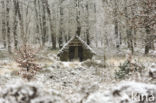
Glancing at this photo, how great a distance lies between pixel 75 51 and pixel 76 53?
193 millimetres

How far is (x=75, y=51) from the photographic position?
2069 cm

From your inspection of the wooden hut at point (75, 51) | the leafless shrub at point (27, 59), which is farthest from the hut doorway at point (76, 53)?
the leafless shrub at point (27, 59)

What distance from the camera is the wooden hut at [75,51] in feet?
64.1

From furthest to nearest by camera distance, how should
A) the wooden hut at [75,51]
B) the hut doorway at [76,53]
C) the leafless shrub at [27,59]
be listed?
the hut doorway at [76,53], the wooden hut at [75,51], the leafless shrub at [27,59]

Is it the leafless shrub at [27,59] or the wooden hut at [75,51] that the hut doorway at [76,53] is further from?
the leafless shrub at [27,59]

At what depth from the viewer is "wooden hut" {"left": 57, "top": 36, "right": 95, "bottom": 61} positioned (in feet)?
64.1

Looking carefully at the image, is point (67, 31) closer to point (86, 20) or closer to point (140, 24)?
point (86, 20)

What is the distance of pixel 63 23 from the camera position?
37.2m

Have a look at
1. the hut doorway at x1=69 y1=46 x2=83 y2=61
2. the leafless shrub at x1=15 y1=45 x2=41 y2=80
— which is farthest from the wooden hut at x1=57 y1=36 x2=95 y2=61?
the leafless shrub at x1=15 y1=45 x2=41 y2=80

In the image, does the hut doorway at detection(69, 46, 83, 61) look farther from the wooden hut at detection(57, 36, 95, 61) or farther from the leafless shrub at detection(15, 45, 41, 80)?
the leafless shrub at detection(15, 45, 41, 80)

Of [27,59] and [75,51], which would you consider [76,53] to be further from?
[27,59]

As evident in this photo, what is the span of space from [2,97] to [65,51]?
49.9 ft

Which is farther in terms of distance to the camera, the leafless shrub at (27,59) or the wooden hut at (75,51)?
the wooden hut at (75,51)

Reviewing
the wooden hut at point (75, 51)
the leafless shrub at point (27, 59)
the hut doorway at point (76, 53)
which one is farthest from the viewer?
the hut doorway at point (76, 53)
